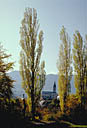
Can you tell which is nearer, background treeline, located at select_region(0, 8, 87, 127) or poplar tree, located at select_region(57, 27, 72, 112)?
background treeline, located at select_region(0, 8, 87, 127)

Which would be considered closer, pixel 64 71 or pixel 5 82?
pixel 5 82

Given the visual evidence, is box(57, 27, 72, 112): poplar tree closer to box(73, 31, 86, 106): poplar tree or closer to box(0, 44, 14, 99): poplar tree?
box(73, 31, 86, 106): poplar tree

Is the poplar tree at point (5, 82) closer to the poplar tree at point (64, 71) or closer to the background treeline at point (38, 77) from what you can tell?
the background treeline at point (38, 77)

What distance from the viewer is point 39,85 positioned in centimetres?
1551

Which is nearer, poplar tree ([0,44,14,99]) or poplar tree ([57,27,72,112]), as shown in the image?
poplar tree ([0,44,14,99])

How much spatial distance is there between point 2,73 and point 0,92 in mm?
1279

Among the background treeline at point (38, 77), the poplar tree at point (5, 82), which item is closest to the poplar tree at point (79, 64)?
the background treeline at point (38, 77)

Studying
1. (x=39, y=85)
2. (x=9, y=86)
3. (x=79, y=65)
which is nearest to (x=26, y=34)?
(x=39, y=85)

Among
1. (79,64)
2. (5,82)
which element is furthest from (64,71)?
(5,82)

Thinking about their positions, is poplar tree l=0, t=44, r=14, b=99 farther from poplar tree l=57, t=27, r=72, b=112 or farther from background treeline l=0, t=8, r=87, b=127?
poplar tree l=57, t=27, r=72, b=112

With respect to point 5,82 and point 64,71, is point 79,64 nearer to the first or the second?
point 64,71

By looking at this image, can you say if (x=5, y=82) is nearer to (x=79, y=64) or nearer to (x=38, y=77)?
(x=38, y=77)

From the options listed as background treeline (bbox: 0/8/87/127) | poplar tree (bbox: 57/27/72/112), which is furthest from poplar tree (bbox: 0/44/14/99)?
poplar tree (bbox: 57/27/72/112)

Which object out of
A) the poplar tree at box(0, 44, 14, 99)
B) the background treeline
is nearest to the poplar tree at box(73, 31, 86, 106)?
the background treeline
